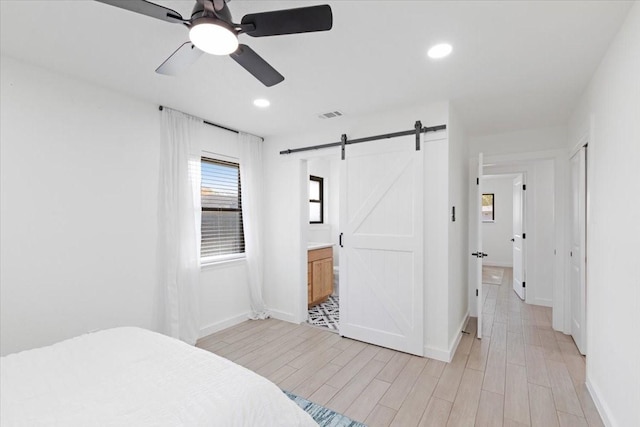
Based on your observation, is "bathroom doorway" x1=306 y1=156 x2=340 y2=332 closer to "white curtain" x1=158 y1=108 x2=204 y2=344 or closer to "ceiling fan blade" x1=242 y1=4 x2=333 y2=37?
"white curtain" x1=158 y1=108 x2=204 y2=344

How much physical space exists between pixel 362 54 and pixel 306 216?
2.35 m

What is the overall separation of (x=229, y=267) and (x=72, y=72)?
2.49 m

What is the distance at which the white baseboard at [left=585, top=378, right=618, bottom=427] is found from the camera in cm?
192

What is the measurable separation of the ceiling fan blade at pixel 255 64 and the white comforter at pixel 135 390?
5.33ft

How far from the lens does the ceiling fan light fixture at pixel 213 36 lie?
52.4 inches

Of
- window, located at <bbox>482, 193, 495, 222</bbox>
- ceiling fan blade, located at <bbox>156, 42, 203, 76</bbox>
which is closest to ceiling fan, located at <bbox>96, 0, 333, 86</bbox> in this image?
ceiling fan blade, located at <bbox>156, 42, 203, 76</bbox>

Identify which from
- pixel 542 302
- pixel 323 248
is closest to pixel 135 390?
pixel 323 248

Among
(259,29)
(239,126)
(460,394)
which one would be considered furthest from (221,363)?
(239,126)

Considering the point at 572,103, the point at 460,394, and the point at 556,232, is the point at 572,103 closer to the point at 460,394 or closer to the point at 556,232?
the point at 556,232

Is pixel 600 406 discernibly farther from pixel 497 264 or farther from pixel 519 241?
pixel 497 264

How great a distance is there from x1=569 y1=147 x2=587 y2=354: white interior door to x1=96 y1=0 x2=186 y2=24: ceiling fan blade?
359 cm

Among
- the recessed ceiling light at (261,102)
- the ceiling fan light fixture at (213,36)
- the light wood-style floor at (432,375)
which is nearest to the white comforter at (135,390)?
the light wood-style floor at (432,375)

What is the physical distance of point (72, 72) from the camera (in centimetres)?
238

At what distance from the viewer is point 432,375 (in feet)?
8.66
